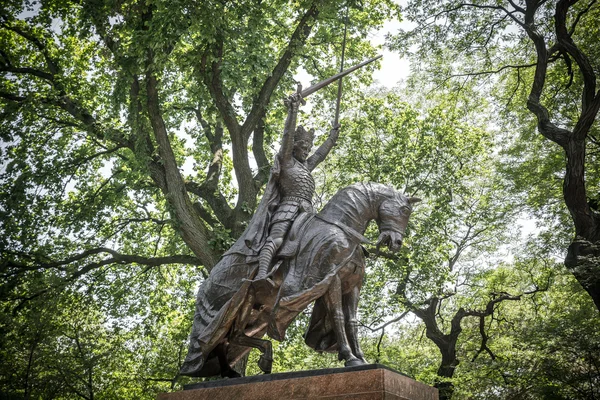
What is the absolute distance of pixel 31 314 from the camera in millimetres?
16922

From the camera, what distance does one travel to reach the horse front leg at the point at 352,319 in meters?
7.23

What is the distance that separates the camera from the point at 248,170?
1572 centimetres

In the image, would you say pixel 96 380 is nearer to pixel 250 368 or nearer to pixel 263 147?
pixel 250 368

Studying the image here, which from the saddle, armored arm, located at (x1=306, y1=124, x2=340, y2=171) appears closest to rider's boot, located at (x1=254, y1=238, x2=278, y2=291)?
the saddle

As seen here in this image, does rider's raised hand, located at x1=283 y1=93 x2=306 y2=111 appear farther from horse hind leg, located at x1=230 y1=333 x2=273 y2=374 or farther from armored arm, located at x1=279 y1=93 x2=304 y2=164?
horse hind leg, located at x1=230 y1=333 x2=273 y2=374

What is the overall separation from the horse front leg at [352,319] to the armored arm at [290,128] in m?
1.97

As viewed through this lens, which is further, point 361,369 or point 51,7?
point 51,7

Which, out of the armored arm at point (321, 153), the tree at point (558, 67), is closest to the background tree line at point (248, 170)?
the tree at point (558, 67)

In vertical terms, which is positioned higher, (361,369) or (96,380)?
(96,380)

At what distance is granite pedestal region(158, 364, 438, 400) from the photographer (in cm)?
604

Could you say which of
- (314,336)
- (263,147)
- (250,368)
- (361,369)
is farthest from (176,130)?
(361,369)

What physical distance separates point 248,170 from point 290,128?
7493 millimetres

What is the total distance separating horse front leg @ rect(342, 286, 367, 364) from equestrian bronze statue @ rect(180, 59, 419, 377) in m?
0.01

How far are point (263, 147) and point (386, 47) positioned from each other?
4.54 meters
